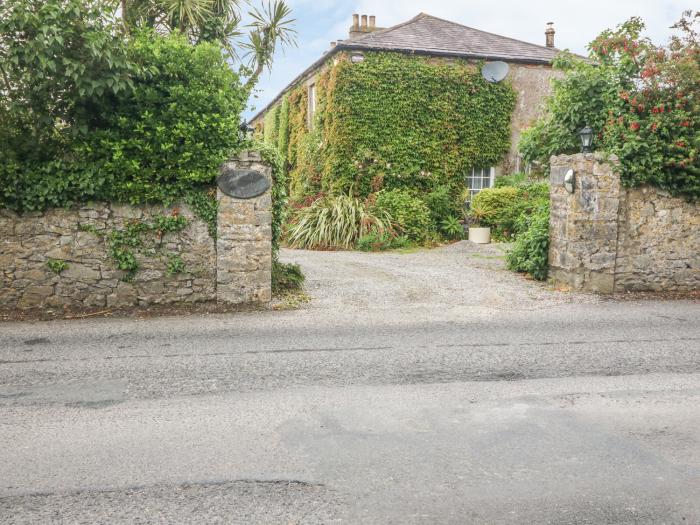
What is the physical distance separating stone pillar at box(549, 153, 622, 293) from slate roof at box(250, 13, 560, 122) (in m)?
8.53

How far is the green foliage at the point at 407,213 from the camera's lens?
16.2 metres

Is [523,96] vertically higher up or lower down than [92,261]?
higher up

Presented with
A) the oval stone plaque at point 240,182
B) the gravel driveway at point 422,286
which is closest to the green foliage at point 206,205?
the oval stone plaque at point 240,182

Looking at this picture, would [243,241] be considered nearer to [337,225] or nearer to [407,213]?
[337,225]

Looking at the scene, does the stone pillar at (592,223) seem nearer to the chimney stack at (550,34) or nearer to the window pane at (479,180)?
the window pane at (479,180)

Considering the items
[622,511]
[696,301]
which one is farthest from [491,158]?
[622,511]

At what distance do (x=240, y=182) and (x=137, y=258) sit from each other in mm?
1811

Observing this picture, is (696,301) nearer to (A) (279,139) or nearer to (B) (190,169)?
(B) (190,169)

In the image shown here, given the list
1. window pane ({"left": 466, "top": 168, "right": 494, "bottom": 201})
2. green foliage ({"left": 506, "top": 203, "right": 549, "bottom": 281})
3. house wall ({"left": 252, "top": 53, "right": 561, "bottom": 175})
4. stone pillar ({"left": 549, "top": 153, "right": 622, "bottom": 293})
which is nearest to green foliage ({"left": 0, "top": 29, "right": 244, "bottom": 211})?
stone pillar ({"left": 549, "top": 153, "right": 622, "bottom": 293})

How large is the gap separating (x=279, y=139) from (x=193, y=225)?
16012 millimetres

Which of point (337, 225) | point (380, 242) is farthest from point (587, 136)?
point (337, 225)

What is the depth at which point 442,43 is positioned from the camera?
1827 centimetres

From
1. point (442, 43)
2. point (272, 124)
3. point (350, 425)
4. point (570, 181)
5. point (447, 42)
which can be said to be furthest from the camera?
Result: point (272, 124)

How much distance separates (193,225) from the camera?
27.4ft
